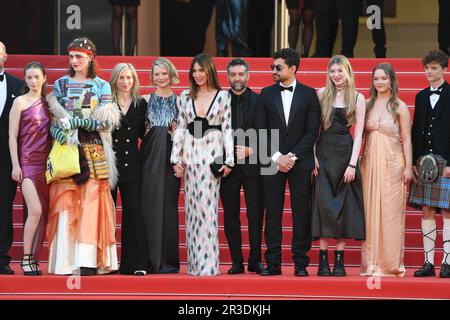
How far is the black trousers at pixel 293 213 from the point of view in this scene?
1122cm

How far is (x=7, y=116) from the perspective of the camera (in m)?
11.4

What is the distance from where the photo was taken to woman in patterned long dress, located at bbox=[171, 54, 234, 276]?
36.8ft

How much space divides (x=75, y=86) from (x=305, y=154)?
2027 mm

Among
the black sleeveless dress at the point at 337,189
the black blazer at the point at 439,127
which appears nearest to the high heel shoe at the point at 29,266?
the black sleeveless dress at the point at 337,189

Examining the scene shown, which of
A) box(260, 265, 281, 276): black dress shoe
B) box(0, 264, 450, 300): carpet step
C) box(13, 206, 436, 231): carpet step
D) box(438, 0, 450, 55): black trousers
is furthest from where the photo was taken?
box(438, 0, 450, 55): black trousers

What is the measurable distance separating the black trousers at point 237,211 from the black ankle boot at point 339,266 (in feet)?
2.17

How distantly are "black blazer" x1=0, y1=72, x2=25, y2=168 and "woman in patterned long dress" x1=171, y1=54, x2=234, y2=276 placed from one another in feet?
4.73

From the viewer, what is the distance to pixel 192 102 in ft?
37.0

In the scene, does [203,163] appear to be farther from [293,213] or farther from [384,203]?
[384,203]

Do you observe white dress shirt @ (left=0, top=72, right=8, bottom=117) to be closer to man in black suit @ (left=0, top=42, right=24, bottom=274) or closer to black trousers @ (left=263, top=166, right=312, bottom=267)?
man in black suit @ (left=0, top=42, right=24, bottom=274)

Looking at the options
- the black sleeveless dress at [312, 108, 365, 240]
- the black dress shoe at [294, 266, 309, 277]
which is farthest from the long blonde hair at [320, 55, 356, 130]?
the black dress shoe at [294, 266, 309, 277]

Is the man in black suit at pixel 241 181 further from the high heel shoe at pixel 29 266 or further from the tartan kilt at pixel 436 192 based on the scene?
the high heel shoe at pixel 29 266
